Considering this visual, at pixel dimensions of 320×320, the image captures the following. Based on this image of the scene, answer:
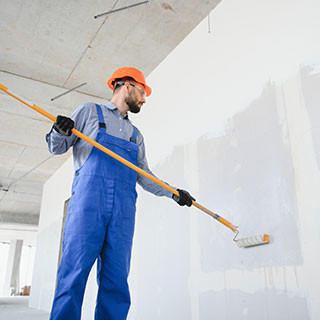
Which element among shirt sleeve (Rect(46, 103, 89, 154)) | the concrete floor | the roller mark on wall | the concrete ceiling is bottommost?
the concrete floor

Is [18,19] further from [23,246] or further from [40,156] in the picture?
[23,246]

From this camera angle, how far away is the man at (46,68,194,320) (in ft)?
4.58

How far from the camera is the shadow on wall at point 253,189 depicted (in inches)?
68.4

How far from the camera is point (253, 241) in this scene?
71.2 inches

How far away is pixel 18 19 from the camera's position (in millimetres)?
3176

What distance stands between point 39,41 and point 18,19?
289 millimetres

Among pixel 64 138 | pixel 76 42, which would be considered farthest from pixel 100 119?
pixel 76 42

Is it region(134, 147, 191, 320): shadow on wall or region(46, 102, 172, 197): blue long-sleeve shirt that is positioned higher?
region(46, 102, 172, 197): blue long-sleeve shirt

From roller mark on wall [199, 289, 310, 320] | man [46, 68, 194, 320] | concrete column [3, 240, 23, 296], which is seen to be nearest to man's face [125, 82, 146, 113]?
man [46, 68, 194, 320]

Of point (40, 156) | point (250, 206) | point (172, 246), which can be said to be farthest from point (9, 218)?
point (250, 206)

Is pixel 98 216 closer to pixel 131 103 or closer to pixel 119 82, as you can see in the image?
pixel 131 103

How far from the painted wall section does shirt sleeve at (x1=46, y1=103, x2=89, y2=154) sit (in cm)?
94

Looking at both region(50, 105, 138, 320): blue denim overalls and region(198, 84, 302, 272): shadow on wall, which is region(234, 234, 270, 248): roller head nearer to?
region(198, 84, 302, 272): shadow on wall

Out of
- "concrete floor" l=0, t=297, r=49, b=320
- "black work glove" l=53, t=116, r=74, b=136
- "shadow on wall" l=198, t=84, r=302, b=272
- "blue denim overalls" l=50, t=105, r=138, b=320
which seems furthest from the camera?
"concrete floor" l=0, t=297, r=49, b=320
